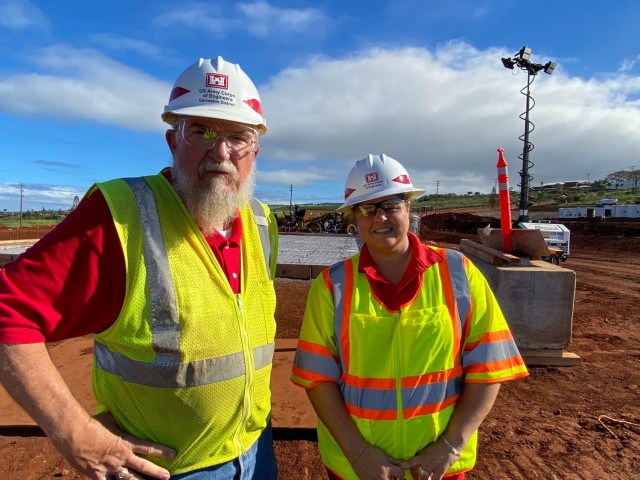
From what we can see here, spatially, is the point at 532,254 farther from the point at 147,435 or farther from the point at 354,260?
the point at 147,435

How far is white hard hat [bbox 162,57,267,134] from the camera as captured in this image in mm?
1838

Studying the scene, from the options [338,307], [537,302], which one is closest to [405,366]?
[338,307]

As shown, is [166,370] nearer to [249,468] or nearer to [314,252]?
[249,468]

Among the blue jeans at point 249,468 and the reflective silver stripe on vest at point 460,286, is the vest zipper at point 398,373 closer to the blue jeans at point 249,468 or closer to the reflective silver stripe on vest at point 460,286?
the reflective silver stripe on vest at point 460,286

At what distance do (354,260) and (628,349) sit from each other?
608 cm

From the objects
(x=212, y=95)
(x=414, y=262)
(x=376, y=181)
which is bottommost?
(x=414, y=262)

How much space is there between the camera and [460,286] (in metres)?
1.95

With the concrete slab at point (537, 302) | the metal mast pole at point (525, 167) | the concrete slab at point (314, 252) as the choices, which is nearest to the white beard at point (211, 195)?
the concrete slab at point (537, 302)

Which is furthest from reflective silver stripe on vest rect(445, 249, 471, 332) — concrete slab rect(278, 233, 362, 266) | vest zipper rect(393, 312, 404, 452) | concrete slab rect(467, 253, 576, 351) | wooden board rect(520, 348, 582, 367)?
concrete slab rect(278, 233, 362, 266)

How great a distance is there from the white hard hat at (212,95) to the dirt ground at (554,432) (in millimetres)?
2704

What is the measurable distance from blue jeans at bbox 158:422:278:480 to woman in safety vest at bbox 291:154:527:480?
0.29 meters

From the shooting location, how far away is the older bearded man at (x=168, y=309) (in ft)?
4.70

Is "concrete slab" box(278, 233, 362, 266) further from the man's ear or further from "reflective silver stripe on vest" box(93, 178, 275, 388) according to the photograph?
"reflective silver stripe on vest" box(93, 178, 275, 388)

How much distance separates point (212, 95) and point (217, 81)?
7 cm
